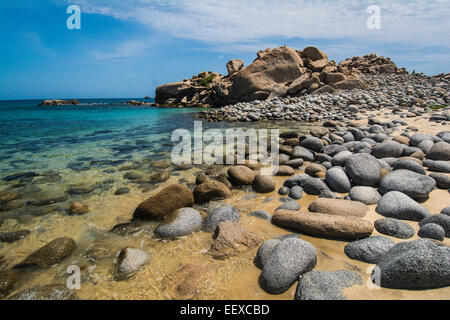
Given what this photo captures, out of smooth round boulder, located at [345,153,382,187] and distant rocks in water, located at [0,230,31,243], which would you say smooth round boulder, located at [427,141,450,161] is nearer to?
smooth round boulder, located at [345,153,382,187]

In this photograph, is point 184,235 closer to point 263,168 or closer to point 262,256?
point 262,256

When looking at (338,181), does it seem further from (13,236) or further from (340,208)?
(13,236)

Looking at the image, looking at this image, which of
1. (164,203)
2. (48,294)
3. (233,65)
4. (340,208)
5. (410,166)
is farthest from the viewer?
(233,65)

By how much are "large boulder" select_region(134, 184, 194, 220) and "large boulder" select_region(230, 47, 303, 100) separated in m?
22.1

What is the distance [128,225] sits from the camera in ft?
10.3

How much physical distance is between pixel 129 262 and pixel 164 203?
3.69 ft

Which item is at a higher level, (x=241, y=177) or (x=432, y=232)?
(x=241, y=177)

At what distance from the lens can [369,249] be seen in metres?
2.13

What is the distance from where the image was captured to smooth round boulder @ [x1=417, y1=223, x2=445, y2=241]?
7.28ft

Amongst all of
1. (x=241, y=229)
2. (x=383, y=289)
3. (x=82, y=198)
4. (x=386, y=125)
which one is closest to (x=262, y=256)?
(x=241, y=229)

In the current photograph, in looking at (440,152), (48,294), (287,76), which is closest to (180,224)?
(48,294)

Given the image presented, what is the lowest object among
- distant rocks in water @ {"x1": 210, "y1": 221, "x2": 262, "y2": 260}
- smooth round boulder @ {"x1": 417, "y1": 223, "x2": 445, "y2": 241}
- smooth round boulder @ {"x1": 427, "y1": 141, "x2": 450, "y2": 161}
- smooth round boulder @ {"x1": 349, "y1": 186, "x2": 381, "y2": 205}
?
distant rocks in water @ {"x1": 210, "y1": 221, "x2": 262, "y2": 260}

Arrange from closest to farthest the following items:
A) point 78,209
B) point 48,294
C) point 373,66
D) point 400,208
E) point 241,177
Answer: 1. point 48,294
2. point 400,208
3. point 78,209
4. point 241,177
5. point 373,66

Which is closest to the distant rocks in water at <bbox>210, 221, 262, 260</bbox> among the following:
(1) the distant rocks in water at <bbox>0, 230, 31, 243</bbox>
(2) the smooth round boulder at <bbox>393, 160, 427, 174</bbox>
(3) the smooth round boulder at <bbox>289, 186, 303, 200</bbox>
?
(3) the smooth round boulder at <bbox>289, 186, 303, 200</bbox>
